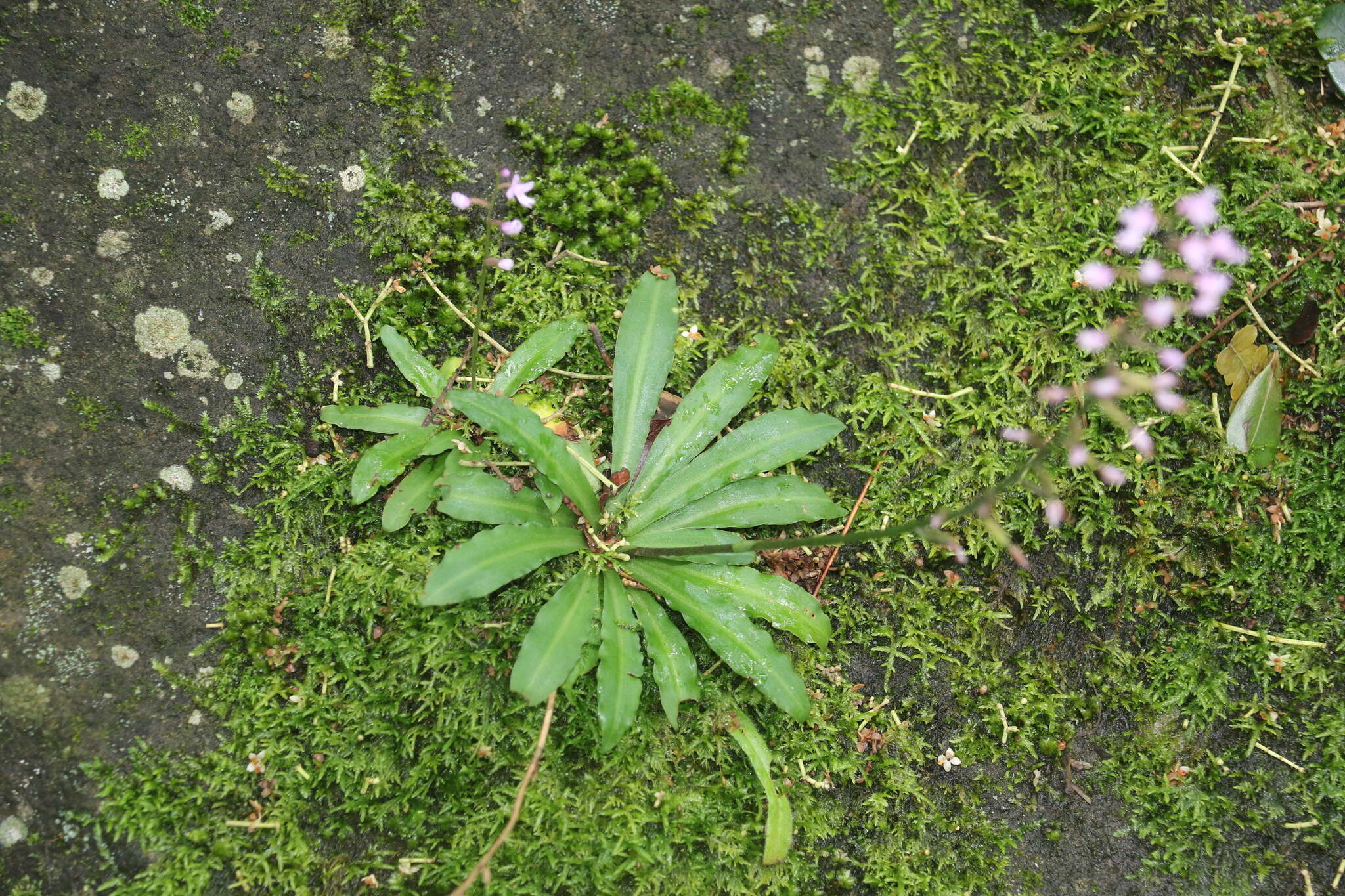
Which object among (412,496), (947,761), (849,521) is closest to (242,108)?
(412,496)

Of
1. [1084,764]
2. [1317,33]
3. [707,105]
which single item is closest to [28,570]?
[707,105]

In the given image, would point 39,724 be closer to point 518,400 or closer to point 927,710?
point 518,400

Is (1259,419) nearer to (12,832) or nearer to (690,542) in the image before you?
(690,542)

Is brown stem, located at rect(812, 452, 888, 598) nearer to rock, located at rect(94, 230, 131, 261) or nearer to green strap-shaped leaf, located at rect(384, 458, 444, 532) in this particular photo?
green strap-shaped leaf, located at rect(384, 458, 444, 532)

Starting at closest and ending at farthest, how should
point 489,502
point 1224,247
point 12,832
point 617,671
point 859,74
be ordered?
1. point 1224,247
2. point 12,832
3. point 617,671
4. point 489,502
5. point 859,74

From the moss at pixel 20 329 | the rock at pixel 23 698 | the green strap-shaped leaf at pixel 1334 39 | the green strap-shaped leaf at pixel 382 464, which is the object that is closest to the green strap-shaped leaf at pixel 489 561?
the green strap-shaped leaf at pixel 382 464

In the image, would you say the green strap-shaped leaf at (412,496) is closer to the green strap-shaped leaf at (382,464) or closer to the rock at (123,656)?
the green strap-shaped leaf at (382,464)

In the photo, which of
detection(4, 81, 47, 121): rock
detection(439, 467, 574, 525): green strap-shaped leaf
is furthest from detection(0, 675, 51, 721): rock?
detection(4, 81, 47, 121): rock
